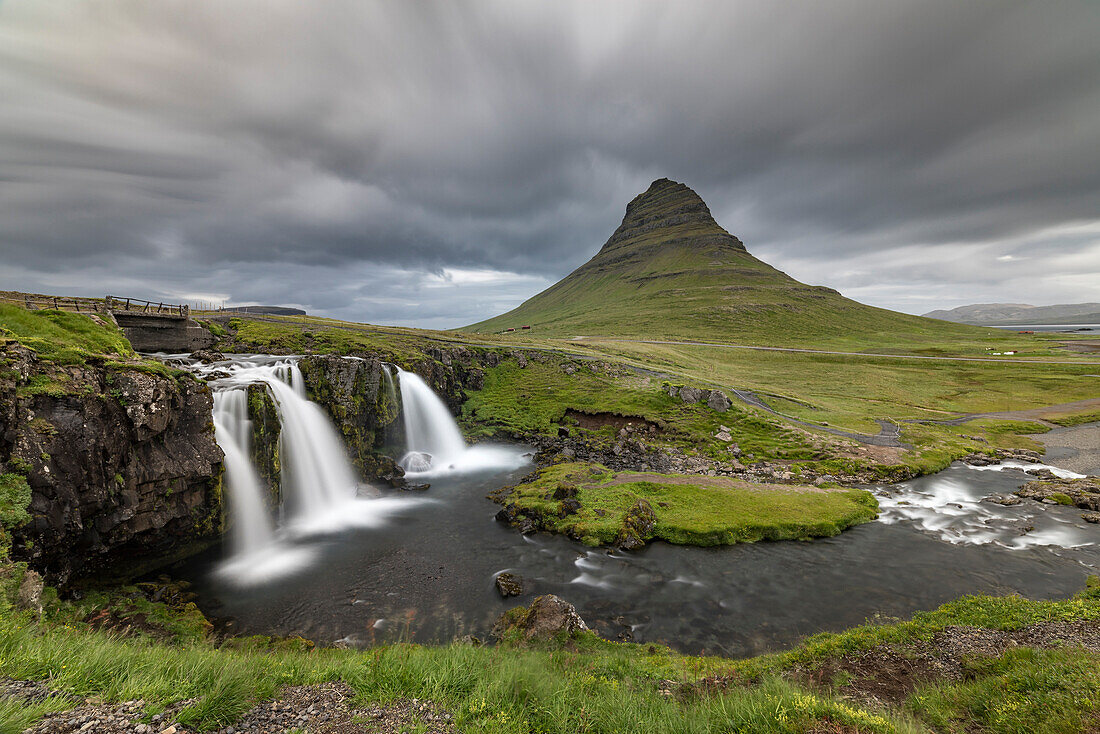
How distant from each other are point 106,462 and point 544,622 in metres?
22.3

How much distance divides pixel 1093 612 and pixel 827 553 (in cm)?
1070

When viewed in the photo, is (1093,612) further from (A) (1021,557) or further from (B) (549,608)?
(B) (549,608)

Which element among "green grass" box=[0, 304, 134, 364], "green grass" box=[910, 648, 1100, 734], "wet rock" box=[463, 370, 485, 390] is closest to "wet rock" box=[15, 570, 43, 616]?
"green grass" box=[0, 304, 134, 364]

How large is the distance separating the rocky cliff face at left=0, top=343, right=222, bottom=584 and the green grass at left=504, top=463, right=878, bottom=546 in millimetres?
19770

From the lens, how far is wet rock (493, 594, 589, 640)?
1548 cm

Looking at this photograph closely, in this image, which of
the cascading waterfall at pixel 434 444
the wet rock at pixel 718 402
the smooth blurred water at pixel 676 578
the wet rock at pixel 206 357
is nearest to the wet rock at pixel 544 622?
the smooth blurred water at pixel 676 578

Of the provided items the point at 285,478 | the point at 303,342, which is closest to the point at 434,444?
the point at 285,478

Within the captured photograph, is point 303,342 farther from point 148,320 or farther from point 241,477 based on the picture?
point 241,477

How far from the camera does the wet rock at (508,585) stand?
19.4 metres

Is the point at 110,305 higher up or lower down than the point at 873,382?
higher up

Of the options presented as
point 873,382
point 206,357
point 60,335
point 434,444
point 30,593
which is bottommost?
point 434,444

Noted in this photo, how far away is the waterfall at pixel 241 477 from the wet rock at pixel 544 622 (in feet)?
58.2

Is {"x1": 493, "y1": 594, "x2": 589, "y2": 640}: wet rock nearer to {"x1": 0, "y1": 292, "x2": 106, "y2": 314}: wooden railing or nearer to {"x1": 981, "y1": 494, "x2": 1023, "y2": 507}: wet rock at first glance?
{"x1": 981, "y1": 494, "x2": 1023, "y2": 507}: wet rock

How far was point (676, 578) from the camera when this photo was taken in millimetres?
20734
